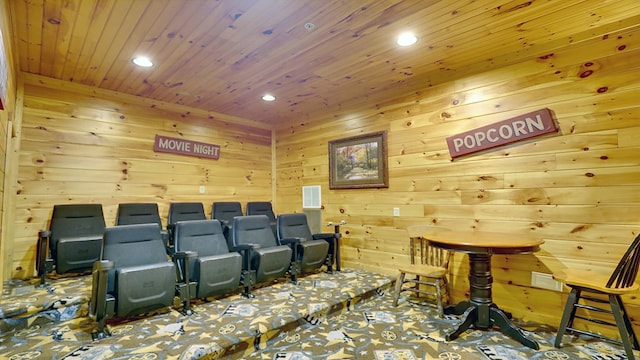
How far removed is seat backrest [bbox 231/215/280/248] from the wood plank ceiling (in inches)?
66.9

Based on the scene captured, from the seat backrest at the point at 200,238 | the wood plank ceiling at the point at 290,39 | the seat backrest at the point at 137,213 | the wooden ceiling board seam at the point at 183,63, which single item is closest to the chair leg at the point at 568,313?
the wood plank ceiling at the point at 290,39

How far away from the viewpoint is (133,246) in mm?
2811

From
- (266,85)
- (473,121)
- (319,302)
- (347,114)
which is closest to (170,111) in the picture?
(266,85)

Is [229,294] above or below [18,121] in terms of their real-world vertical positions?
below

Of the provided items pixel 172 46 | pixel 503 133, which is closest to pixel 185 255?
pixel 172 46

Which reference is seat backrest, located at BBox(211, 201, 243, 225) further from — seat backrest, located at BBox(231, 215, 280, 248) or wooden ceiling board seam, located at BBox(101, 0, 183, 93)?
wooden ceiling board seam, located at BBox(101, 0, 183, 93)

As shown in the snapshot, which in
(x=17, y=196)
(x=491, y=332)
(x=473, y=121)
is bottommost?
(x=491, y=332)

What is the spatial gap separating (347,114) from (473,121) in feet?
5.95

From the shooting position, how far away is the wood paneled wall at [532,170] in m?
2.62

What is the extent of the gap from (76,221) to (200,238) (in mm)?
1632

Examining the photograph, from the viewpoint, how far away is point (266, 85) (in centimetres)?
396

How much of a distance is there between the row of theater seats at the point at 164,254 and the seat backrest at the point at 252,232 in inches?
0.5

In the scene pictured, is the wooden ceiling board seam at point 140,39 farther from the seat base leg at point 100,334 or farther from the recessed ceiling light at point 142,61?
the seat base leg at point 100,334

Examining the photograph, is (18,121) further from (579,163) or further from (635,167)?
(635,167)
